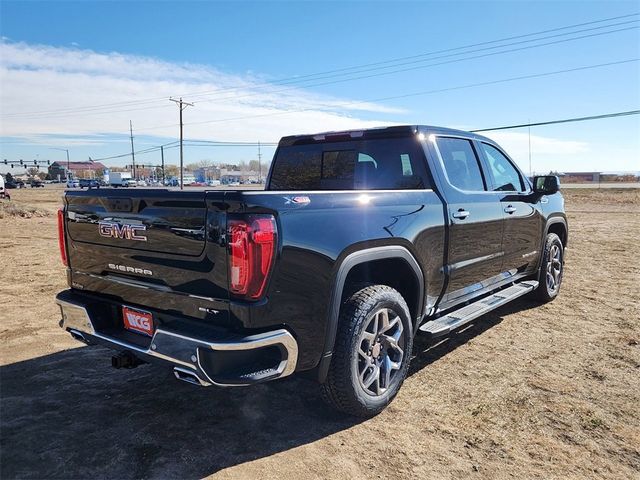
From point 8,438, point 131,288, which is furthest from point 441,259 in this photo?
point 8,438

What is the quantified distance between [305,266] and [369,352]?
0.91 metres

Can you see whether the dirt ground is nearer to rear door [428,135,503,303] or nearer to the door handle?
rear door [428,135,503,303]

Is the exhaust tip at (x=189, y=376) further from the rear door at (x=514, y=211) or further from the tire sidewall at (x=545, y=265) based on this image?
the tire sidewall at (x=545, y=265)

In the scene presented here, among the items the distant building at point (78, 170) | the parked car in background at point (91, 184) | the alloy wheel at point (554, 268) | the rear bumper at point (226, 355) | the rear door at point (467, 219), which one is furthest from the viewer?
the distant building at point (78, 170)

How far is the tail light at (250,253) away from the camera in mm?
2387

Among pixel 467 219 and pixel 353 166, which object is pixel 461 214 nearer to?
pixel 467 219

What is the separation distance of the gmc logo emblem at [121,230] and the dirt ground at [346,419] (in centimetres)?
120

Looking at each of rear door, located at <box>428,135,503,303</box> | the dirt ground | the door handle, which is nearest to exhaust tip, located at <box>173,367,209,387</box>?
the dirt ground

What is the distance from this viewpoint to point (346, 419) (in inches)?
125

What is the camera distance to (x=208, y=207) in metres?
2.48

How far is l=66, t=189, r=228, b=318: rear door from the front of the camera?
2.48m

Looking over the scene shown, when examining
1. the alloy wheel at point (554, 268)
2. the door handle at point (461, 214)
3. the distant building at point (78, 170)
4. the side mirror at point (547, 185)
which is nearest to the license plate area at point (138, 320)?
the door handle at point (461, 214)

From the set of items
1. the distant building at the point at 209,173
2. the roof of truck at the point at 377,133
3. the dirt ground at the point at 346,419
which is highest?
the distant building at the point at 209,173

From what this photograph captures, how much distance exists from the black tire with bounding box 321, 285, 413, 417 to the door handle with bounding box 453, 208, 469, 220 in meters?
1.00
